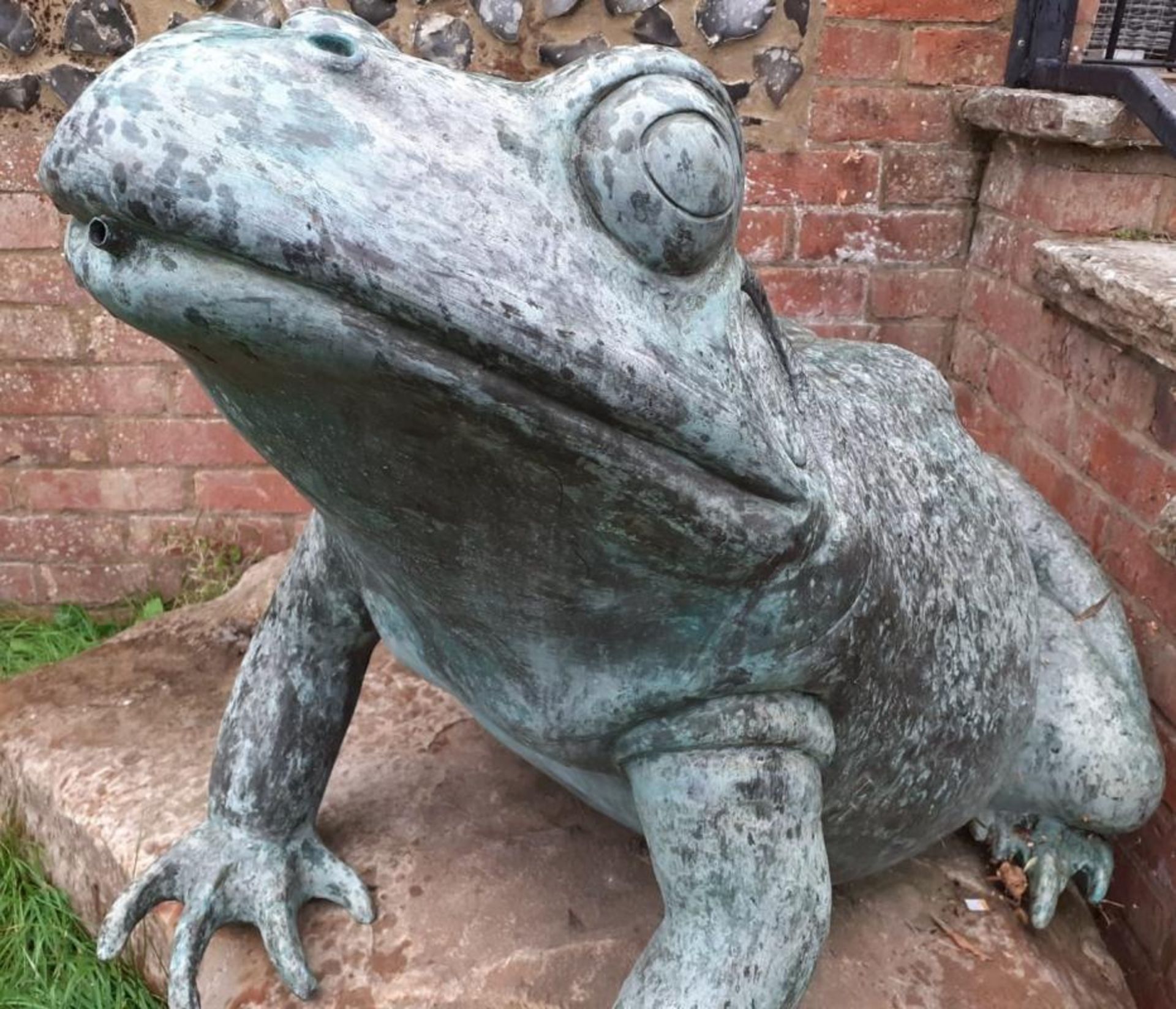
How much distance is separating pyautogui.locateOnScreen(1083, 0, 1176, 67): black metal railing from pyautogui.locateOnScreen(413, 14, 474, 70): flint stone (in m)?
1.37

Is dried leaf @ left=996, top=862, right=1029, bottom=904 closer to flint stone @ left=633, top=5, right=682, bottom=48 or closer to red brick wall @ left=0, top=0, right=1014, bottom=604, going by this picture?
red brick wall @ left=0, top=0, right=1014, bottom=604

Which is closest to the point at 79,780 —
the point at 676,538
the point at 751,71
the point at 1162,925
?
the point at 676,538

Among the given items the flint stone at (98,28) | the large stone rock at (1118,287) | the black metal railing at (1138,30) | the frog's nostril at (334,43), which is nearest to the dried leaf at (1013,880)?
the large stone rock at (1118,287)

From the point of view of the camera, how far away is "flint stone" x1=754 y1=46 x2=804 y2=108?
7.52 feet

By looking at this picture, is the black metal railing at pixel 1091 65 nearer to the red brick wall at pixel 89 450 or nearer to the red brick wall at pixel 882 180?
the red brick wall at pixel 882 180

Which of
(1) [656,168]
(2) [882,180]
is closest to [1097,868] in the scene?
(1) [656,168]

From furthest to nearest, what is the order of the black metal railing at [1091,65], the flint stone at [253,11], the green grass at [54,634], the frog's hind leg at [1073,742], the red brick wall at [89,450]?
the green grass at [54,634] → the red brick wall at [89,450] → the flint stone at [253,11] → the black metal railing at [1091,65] → the frog's hind leg at [1073,742]

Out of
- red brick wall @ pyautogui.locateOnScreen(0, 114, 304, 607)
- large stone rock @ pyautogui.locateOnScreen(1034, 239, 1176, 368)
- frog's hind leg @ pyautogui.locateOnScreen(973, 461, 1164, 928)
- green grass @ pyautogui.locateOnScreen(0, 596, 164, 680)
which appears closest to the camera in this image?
frog's hind leg @ pyautogui.locateOnScreen(973, 461, 1164, 928)

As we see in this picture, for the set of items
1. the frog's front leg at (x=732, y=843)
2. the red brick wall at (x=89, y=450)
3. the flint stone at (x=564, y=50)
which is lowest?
the red brick wall at (x=89, y=450)

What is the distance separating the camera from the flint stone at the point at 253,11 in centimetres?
221

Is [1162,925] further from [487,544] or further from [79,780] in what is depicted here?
[79,780]

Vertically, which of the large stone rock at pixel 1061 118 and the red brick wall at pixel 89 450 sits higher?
the large stone rock at pixel 1061 118

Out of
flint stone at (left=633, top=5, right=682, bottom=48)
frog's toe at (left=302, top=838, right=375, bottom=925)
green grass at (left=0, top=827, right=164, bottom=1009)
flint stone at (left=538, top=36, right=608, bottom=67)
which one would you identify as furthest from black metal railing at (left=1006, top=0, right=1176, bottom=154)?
green grass at (left=0, top=827, right=164, bottom=1009)

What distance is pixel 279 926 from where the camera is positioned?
1312mm
